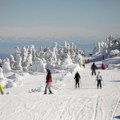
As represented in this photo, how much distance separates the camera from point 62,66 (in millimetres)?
68125

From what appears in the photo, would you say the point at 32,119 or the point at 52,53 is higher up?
the point at 52,53

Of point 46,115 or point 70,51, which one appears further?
point 70,51

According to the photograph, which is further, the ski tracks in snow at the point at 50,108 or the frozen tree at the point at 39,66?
the frozen tree at the point at 39,66

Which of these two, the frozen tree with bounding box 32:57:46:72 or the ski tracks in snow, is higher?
the frozen tree with bounding box 32:57:46:72

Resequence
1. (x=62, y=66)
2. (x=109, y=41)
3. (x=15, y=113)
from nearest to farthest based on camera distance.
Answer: (x=15, y=113) < (x=62, y=66) < (x=109, y=41)

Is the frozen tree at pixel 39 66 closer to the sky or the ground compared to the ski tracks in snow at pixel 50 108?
closer to the sky

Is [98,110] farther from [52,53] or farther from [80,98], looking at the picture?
[52,53]

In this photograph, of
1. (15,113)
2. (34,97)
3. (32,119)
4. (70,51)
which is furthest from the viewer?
(70,51)

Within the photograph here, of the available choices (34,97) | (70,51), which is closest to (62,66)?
(34,97)

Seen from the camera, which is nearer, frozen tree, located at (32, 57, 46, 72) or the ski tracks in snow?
the ski tracks in snow

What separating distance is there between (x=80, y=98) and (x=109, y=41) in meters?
166

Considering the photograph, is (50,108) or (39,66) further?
(39,66)

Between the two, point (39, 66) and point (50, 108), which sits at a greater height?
point (39, 66)

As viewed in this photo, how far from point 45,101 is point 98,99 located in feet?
11.5
